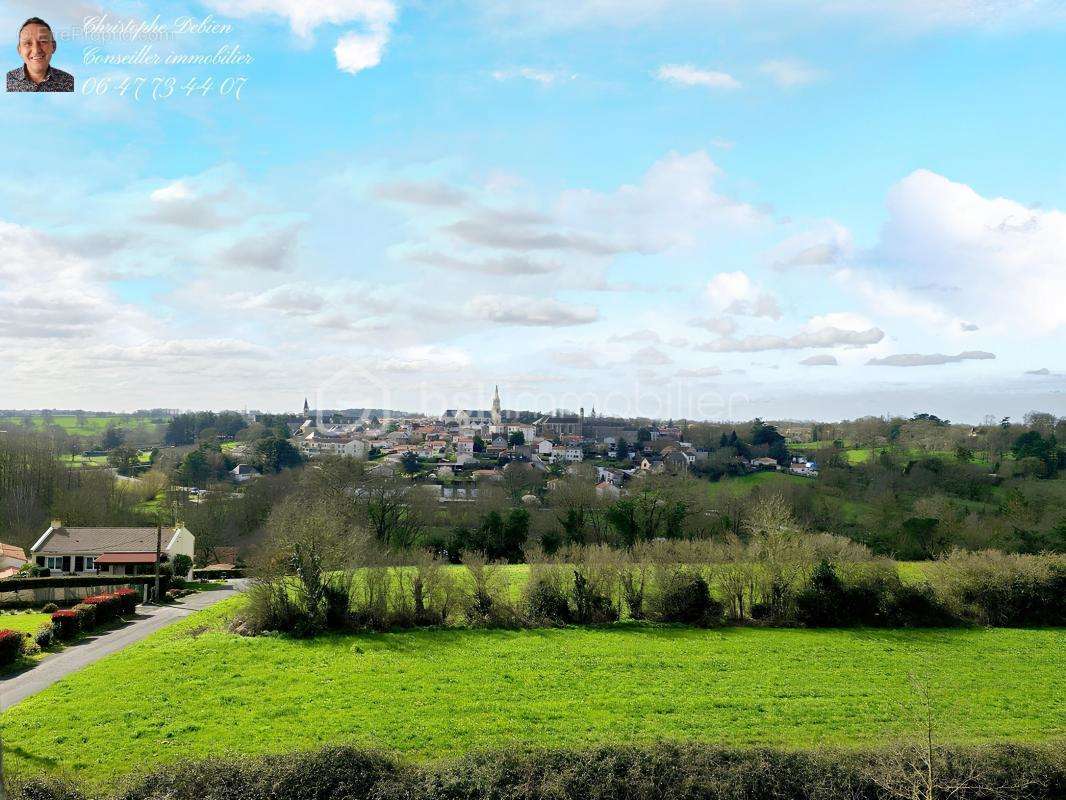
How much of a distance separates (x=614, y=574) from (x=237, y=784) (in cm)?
1493

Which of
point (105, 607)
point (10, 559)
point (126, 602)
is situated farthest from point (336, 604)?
point (10, 559)

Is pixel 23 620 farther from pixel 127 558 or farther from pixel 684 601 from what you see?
pixel 684 601

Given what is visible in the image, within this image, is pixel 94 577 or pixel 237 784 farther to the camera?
pixel 94 577

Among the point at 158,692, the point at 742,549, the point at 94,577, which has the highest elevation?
the point at 742,549

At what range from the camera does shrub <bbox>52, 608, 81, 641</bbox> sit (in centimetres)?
2342

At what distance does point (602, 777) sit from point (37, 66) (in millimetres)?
12515

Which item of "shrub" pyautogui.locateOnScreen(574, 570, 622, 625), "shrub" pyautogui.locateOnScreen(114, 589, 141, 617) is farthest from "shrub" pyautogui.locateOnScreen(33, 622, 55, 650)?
"shrub" pyautogui.locateOnScreen(574, 570, 622, 625)

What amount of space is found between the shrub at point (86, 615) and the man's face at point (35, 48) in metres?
22.9

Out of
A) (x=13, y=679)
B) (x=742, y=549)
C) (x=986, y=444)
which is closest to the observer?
(x=13, y=679)

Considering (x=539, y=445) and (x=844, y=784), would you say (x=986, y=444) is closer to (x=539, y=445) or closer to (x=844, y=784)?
(x=539, y=445)

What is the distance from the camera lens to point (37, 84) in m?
7.91

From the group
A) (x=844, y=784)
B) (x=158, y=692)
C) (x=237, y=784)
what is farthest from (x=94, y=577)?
(x=844, y=784)

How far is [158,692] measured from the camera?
15883 mm

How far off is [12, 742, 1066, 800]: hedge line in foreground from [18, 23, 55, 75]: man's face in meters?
10.0
